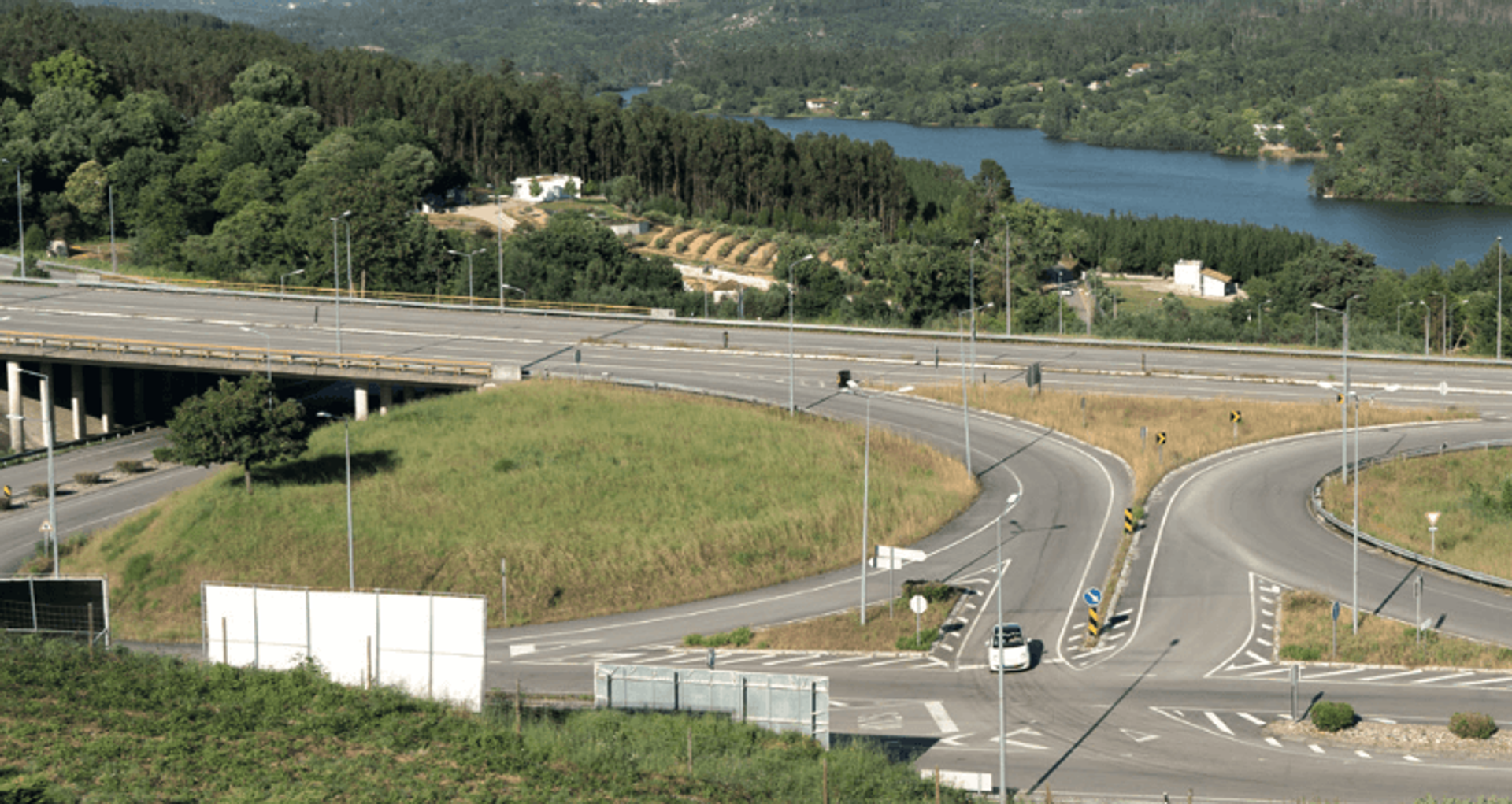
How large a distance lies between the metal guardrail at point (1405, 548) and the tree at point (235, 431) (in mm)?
46949

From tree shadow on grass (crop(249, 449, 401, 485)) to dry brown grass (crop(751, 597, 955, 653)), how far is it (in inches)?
1025

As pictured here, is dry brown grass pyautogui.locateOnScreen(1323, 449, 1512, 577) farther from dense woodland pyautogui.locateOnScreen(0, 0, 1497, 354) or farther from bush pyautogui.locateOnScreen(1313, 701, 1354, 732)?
dense woodland pyautogui.locateOnScreen(0, 0, 1497, 354)

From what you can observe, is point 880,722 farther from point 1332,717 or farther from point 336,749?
point 336,749

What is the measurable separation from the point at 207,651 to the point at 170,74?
538 feet

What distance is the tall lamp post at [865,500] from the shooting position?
55125mm

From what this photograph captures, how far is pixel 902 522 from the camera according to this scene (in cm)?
6631

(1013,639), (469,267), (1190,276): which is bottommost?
(1013,639)

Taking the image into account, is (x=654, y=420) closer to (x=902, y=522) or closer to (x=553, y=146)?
(x=902, y=522)

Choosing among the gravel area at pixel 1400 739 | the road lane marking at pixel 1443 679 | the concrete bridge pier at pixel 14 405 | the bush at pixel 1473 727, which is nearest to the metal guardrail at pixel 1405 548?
the road lane marking at pixel 1443 679

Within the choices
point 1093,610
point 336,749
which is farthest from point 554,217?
point 336,749

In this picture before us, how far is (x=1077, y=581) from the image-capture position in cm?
5922

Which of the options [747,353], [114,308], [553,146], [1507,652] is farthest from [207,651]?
[553,146]

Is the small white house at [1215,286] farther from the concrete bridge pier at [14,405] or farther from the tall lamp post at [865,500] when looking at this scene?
the concrete bridge pier at [14,405]

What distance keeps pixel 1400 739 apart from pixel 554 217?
11770cm
